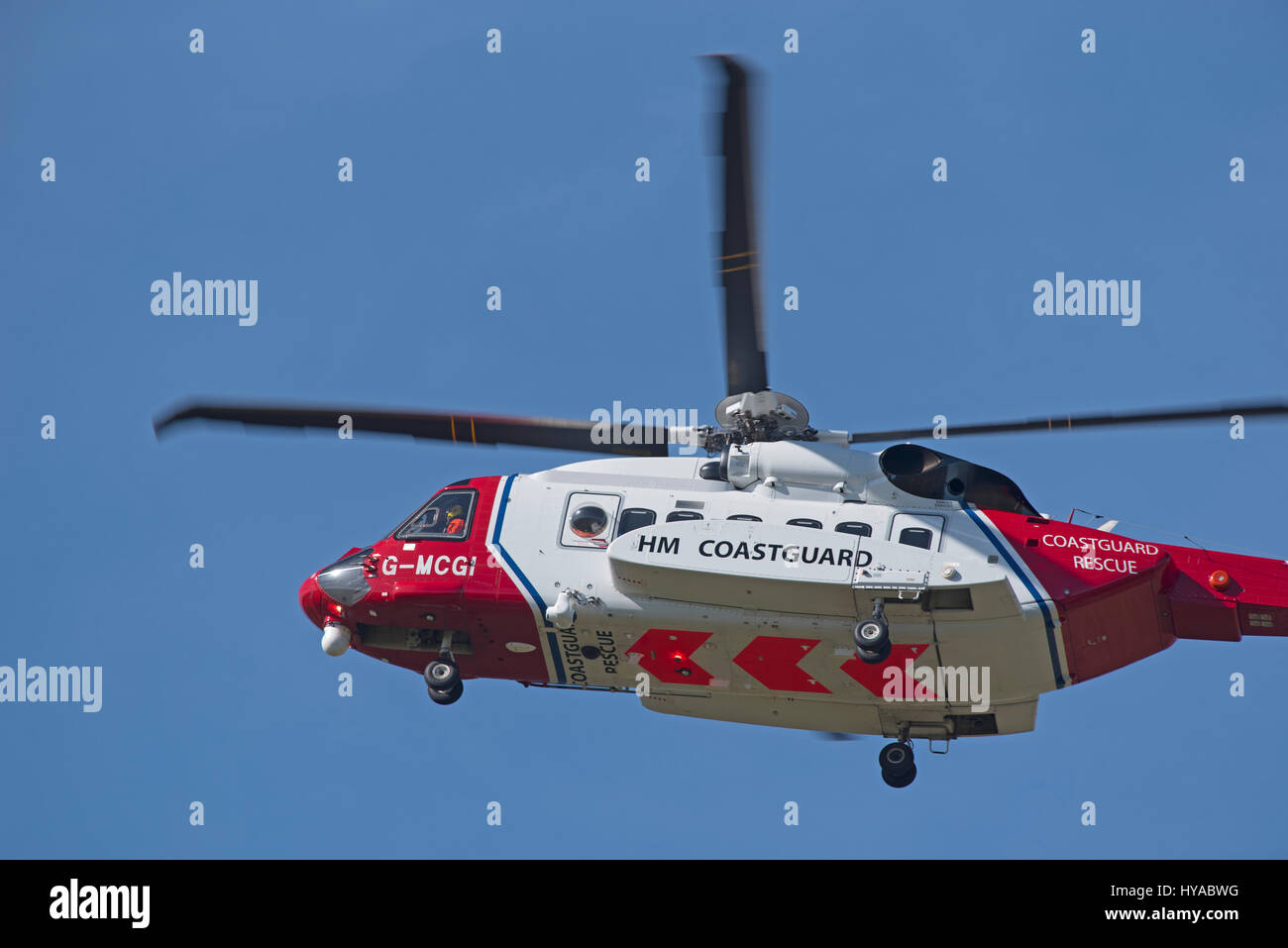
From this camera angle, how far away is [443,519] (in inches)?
989

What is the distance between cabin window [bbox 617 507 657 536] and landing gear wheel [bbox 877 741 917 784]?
4715mm

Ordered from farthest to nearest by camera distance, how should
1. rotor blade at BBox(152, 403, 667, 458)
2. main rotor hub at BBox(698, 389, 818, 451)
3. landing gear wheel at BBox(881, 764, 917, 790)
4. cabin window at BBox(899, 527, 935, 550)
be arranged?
rotor blade at BBox(152, 403, 667, 458) < landing gear wheel at BBox(881, 764, 917, 790) < main rotor hub at BBox(698, 389, 818, 451) < cabin window at BBox(899, 527, 935, 550)

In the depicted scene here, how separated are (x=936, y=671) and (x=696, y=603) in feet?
11.2

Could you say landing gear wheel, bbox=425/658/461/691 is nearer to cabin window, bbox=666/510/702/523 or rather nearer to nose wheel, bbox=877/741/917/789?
cabin window, bbox=666/510/702/523

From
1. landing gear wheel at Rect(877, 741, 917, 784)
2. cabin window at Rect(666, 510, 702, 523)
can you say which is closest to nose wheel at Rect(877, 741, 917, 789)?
landing gear wheel at Rect(877, 741, 917, 784)

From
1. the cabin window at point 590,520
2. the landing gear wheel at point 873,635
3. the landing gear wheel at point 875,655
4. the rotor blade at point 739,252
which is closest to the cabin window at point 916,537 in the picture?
the landing gear wheel at point 873,635

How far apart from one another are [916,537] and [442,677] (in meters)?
6.97

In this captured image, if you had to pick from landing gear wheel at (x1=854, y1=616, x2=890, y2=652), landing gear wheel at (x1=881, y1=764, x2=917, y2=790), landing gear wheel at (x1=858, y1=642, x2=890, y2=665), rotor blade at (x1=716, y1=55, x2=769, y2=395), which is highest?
rotor blade at (x1=716, y1=55, x2=769, y2=395)

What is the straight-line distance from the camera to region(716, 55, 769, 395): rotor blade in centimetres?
2031

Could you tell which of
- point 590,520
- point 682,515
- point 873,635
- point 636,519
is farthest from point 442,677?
point 873,635

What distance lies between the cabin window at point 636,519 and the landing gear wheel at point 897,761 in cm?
472

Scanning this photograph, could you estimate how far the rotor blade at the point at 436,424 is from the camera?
24.4m

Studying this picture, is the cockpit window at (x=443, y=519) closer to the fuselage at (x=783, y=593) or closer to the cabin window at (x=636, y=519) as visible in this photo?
the fuselage at (x=783, y=593)

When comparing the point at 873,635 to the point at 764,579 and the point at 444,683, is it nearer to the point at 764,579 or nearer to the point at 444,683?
the point at 764,579
